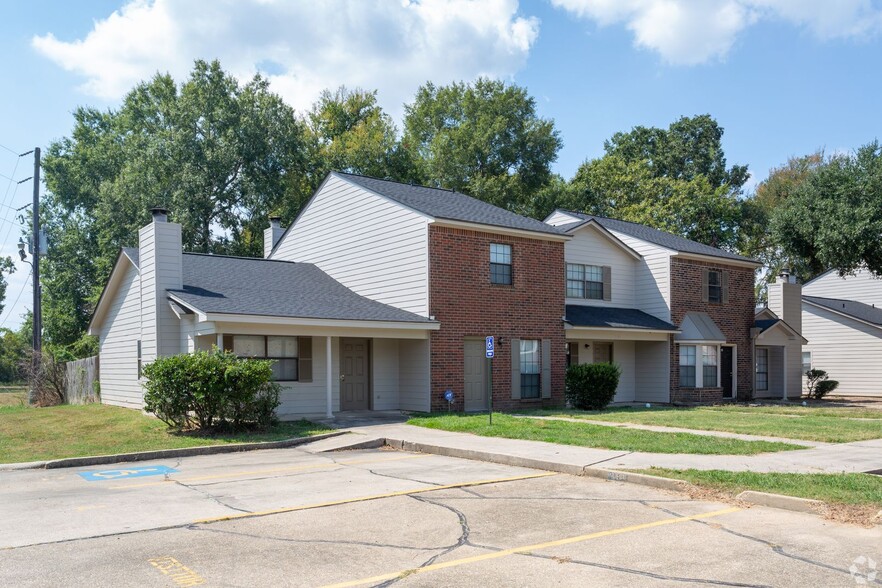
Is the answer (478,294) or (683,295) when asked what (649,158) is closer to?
(683,295)

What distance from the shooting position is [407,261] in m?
21.3

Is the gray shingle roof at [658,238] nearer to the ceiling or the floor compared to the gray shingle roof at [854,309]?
nearer to the ceiling

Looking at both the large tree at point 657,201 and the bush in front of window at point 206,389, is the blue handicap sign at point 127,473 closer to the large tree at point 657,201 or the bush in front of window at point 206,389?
the bush in front of window at point 206,389

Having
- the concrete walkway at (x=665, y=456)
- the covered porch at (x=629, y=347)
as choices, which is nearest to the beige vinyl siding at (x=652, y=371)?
the covered porch at (x=629, y=347)

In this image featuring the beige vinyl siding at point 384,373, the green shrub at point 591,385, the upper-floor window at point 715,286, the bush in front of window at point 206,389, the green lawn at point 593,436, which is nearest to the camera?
the green lawn at point 593,436

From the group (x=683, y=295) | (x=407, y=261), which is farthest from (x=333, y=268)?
(x=683, y=295)

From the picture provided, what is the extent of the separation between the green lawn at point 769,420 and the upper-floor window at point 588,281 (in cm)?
480

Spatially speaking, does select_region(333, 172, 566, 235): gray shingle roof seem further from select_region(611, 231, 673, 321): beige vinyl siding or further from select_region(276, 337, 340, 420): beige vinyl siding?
select_region(611, 231, 673, 321): beige vinyl siding

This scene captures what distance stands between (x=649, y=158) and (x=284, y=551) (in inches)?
2258

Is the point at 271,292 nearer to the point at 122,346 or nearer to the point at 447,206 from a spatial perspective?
the point at 122,346

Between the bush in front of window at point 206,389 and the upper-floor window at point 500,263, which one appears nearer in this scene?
the bush in front of window at point 206,389

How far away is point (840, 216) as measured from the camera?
26.7 meters

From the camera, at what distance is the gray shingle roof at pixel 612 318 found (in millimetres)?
24516

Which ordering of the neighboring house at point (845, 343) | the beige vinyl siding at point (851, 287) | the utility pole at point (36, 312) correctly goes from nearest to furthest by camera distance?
the utility pole at point (36, 312), the neighboring house at point (845, 343), the beige vinyl siding at point (851, 287)
